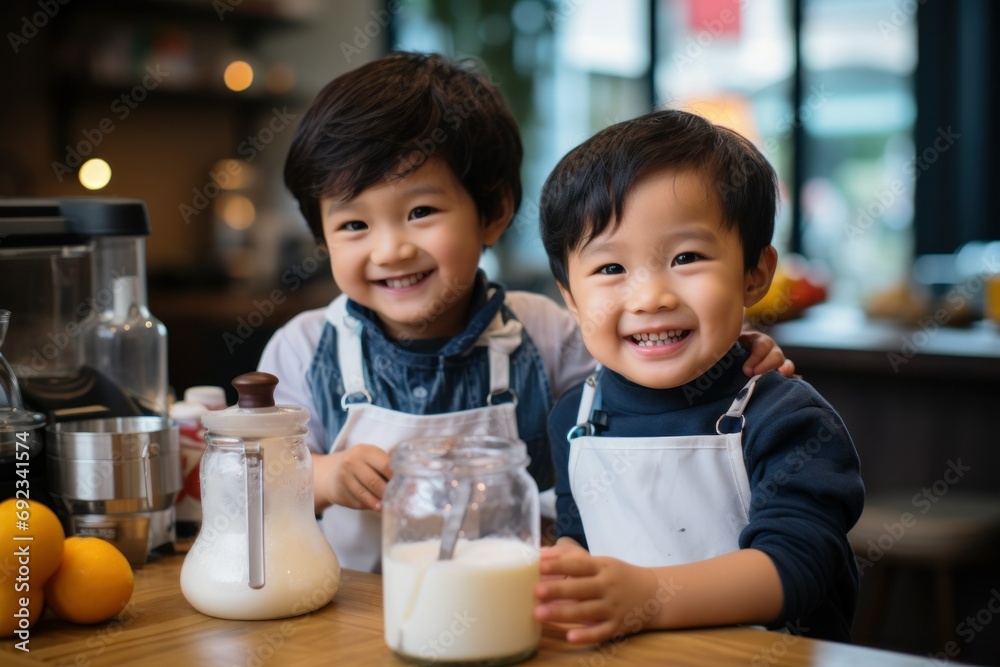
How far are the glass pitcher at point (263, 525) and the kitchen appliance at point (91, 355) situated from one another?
0.60ft

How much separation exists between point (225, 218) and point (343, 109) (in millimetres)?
2856

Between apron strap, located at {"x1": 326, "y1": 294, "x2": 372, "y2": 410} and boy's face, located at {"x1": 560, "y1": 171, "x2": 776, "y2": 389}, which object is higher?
boy's face, located at {"x1": 560, "y1": 171, "x2": 776, "y2": 389}

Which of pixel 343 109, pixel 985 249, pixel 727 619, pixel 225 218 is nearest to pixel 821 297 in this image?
pixel 985 249

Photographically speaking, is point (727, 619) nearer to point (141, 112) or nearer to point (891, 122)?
point (141, 112)

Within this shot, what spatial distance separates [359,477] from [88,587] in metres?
0.30

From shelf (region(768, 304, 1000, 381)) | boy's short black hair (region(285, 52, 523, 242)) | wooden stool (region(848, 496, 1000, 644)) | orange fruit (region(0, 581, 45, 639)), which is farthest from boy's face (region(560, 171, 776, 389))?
shelf (region(768, 304, 1000, 381))

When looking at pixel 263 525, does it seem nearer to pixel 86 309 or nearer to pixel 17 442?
pixel 17 442

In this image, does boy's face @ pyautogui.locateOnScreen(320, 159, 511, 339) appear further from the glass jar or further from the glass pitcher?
the glass jar

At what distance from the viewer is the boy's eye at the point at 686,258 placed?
1.07 metres

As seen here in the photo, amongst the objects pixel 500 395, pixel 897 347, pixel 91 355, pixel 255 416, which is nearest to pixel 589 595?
pixel 255 416

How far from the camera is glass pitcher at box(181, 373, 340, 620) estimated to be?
986 mm

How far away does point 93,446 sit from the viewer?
1.14m

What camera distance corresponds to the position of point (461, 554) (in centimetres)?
85

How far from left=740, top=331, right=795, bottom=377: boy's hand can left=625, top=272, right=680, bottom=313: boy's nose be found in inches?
5.8
